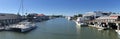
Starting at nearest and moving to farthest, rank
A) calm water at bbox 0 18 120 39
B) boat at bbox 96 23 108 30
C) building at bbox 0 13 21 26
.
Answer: calm water at bbox 0 18 120 39, boat at bbox 96 23 108 30, building at bbox 0 13 21 26

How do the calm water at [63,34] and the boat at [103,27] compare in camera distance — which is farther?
the boat at [103,27]

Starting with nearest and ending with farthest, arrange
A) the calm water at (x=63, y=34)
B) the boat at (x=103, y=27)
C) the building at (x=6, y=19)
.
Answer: the calm water at (x=63, y=34) → the boat at (x=103, y=27) → the building at (x=6, y=19)

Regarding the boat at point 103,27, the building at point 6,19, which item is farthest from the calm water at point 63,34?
the building at point 6,19

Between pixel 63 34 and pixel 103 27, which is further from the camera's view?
pixel 103 27

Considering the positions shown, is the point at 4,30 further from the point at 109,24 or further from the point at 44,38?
the point at 109,24

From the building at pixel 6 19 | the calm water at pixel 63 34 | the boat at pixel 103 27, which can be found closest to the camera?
the calm water at pixel 63 34

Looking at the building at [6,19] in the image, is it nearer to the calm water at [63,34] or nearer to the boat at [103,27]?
the calm water at [63,34]

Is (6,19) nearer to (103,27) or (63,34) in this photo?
(63,34)

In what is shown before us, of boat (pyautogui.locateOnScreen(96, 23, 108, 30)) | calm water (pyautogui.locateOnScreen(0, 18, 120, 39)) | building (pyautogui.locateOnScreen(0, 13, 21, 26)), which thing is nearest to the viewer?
calm water (pyautogui.locateOnScreen(0, 18, 120, 39))

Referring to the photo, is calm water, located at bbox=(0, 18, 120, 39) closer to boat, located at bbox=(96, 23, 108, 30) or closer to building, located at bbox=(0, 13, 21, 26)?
boat, located at bbox=(96, 23, 108, 30)

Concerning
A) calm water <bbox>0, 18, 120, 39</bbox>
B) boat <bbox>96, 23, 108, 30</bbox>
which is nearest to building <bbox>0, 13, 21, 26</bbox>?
calm water <bbox>0, 18, 120, 39</bbox>

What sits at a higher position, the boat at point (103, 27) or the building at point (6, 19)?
the building at point (6, 19)

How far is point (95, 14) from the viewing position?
9494cm

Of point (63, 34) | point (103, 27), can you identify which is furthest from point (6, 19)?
point (103, 27)
